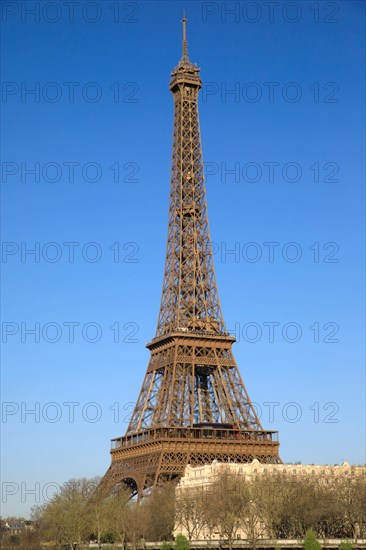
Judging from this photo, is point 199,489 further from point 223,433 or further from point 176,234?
point 176,234

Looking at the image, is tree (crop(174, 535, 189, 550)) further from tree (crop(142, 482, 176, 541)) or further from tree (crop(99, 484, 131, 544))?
tree (crop(99, 484, 131, 544))

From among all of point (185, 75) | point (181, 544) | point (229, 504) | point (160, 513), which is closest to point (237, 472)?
point (160, 513)

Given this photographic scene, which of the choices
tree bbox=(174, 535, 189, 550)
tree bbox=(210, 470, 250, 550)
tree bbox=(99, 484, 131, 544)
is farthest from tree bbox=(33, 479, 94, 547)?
tree bbox=(174, 535, 189, 550)

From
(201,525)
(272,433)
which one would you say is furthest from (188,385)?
(201,525)

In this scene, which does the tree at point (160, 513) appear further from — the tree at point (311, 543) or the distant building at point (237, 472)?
the tree at point (311, 543)

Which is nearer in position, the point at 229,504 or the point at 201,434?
the point at 229,504

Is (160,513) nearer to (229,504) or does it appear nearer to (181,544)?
(229,504)

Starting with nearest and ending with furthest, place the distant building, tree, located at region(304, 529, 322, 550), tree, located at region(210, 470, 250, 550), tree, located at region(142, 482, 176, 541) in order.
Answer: tree, located at region(304, 529, 322, 550) < tree, located at region(210, 470, 250, 550) < tree, located at region(142, 482, 176, 541) < the distant building
